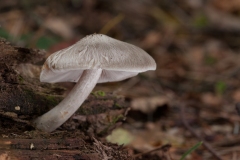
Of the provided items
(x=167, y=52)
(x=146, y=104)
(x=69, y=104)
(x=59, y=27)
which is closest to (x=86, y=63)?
(x=69, y=104)

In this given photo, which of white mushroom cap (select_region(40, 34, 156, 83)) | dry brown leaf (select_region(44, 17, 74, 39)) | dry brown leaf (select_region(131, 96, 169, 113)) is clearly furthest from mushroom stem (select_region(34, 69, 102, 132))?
dry brown leaf (select_region(44, 17, 74, 39))

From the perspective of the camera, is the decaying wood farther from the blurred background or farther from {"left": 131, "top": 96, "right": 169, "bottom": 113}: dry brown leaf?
{"left": 131, "top": 96, "right": 169, "bottom": 113}: dry brown leaf

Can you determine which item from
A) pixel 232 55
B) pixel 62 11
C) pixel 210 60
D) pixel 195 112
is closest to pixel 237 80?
pixel 210 60

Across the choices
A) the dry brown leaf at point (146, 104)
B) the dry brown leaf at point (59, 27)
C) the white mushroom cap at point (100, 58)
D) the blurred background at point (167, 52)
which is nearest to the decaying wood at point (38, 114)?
the white mushroom cap at point (100, 58)

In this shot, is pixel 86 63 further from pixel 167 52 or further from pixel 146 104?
pixel 167 52

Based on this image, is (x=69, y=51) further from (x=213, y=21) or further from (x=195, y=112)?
(x=213, y=21)

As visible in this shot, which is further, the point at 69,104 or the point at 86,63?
the point at 69,104
